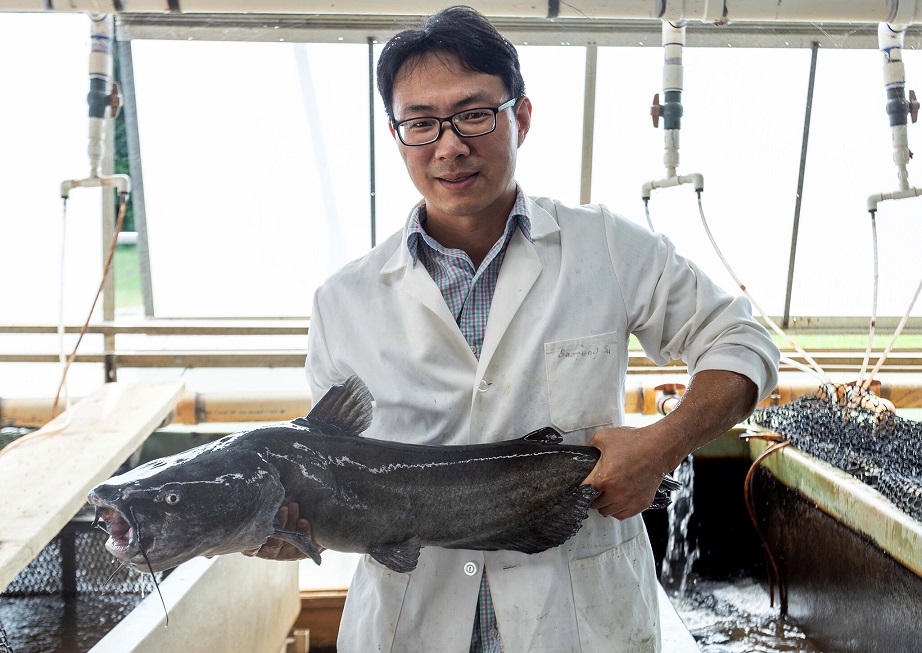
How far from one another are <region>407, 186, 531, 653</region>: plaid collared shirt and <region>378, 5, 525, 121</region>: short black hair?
24cm

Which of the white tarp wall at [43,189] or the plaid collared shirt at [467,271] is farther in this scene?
the white tarp wall at [43,189]

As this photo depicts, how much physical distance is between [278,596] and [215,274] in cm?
250

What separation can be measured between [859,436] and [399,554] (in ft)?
6.11

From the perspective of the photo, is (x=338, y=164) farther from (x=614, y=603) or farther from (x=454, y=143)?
(x=614, y=603)

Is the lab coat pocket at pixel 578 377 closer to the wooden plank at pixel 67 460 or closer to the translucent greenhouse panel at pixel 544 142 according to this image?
the wooden plank at pixel 67 460

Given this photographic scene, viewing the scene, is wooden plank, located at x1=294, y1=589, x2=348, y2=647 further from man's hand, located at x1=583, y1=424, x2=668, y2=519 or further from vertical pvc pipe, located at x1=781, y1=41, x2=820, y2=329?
vertical pvc pipe, located at x1=781, y1=41, x2=820, y2=329

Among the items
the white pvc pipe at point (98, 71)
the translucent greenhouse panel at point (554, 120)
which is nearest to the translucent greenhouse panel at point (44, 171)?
the white pvc pipe at point (98, 71)

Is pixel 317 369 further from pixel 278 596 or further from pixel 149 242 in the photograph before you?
pixel 149 242

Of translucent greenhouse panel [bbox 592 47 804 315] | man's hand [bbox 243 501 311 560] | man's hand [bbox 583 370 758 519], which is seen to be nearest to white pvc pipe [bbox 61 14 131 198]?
man's hand [bbox 243 501 311 560]

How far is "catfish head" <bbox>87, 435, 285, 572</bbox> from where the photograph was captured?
1.11m

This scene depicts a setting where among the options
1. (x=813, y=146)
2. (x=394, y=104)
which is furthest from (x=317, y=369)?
(x=813, y=146)

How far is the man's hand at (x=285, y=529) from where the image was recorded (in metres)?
1.27

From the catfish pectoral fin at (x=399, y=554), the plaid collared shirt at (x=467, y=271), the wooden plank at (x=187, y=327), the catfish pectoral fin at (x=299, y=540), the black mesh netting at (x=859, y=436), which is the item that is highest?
the plaid collared shirt at (x=467, y=271)

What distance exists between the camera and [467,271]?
156 cm
